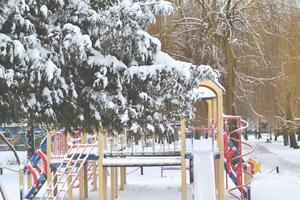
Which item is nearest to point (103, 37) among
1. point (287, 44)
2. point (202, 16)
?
point (202, 16)

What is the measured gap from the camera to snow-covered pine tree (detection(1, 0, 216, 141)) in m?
6.04

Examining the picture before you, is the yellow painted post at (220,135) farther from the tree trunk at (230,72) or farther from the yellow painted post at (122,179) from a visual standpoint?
the tree trunk at (230,72)

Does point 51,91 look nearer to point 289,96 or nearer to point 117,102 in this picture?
point 117,102

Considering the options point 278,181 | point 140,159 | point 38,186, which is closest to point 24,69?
point 140,159

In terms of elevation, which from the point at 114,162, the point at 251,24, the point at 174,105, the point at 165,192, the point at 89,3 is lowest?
the point at 165,192

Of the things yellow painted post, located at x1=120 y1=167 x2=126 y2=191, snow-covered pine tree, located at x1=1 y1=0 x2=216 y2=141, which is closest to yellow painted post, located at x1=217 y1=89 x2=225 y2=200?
yellow painted post, located at x1=120 y1=167 x2=126 y2=191

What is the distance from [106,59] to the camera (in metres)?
6.27

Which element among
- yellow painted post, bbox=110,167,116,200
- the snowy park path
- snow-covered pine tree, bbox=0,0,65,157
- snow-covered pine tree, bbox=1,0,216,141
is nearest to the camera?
snow-covered pine tree, bbox=0,0,65,157

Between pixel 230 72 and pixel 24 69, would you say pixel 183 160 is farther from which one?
pixel 24 69

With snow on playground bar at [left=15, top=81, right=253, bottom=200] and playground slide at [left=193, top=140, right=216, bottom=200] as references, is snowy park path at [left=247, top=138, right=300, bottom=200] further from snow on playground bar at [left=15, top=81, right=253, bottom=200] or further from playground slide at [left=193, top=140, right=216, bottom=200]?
playground slide at [left=193, top=140, right=216, bottom=200]

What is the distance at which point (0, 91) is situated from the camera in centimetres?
596

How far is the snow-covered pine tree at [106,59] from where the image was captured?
19.8ft

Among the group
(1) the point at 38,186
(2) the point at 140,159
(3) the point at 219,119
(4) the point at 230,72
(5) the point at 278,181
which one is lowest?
(5) the point at 278,181

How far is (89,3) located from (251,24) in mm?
14403
